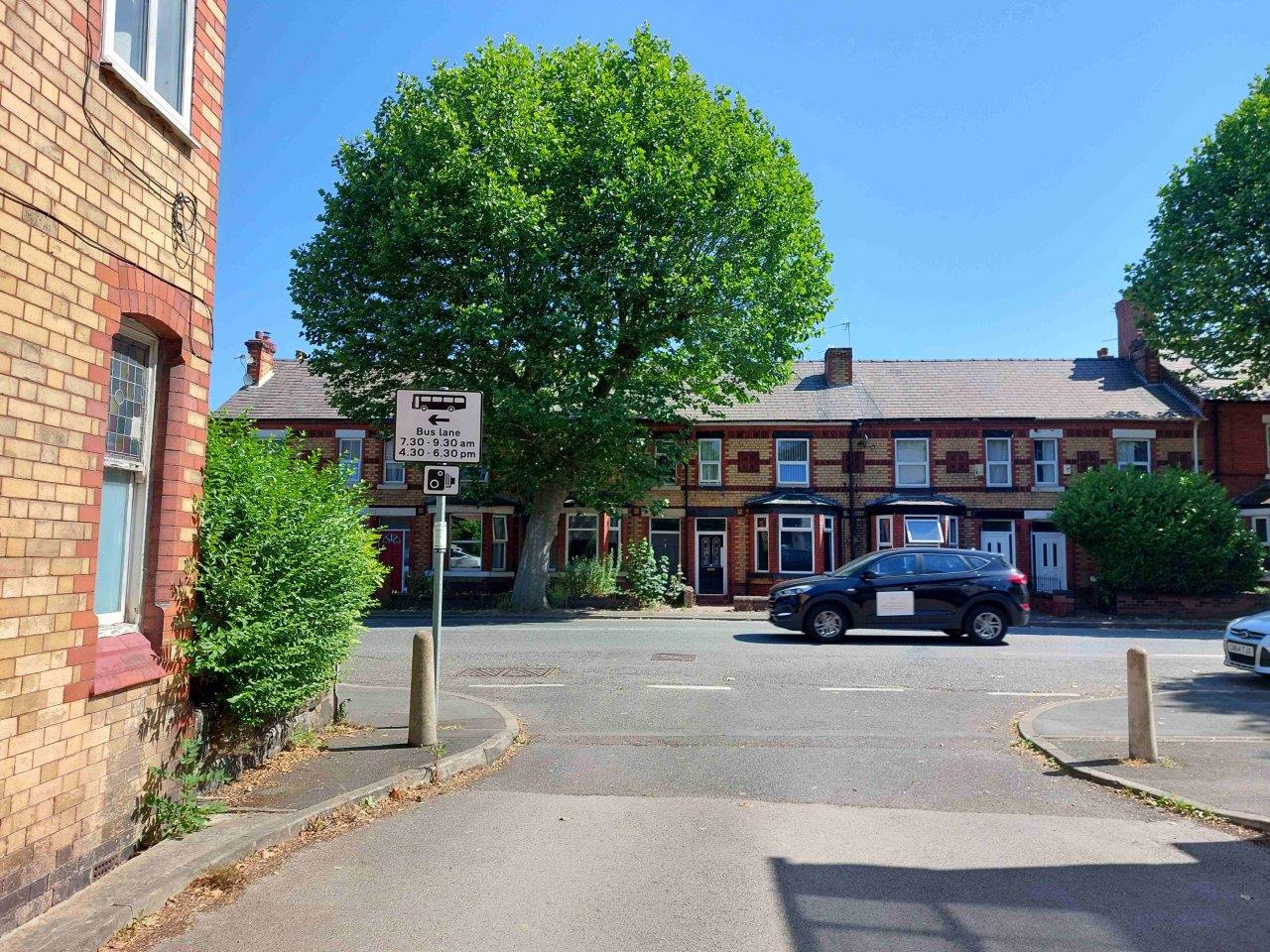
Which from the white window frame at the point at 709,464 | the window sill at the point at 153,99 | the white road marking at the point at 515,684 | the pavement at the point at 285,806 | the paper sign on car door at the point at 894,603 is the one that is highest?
the white window frame at the point at 709,464

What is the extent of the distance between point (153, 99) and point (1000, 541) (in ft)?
95.0

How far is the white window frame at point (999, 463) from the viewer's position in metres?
29.4

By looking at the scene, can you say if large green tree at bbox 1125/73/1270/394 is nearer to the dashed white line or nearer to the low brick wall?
the low brick wall

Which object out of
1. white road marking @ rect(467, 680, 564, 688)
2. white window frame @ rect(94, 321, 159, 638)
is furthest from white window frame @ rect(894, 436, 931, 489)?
white window frame @ rect(94, 321, 159, 638)

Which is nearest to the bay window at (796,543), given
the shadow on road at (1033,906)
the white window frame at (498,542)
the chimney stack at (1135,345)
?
the white window frame at (498,542)

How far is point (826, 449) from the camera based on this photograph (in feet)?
98.4

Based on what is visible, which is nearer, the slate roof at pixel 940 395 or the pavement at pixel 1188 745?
the pavement at pixel 1188 745

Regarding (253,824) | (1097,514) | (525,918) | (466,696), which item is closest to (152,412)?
(253,824)

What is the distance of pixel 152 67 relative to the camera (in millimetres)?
5051

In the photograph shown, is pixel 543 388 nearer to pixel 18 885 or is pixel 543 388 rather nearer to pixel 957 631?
pixel 957 631

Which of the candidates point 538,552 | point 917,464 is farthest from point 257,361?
point 917,464

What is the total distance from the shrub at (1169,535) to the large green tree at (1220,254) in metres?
4.27

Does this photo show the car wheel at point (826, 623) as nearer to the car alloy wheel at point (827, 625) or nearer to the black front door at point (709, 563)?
the car alloy wheel at point (827, 625)

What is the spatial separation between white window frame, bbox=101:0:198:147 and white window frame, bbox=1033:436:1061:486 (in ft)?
95.6
